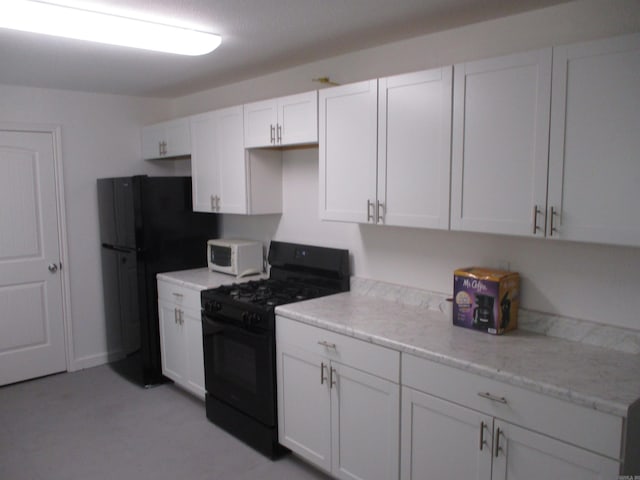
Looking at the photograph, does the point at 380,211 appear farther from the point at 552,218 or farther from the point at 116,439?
the point at 116,439

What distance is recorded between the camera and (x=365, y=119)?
8.59 ft

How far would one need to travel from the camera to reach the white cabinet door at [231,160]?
344cm

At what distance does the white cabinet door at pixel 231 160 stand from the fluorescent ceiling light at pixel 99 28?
0.76 m

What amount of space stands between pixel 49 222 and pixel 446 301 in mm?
3353

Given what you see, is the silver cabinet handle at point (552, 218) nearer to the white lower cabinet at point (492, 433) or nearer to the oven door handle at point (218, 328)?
the white lower cabinet at point (492, 433)

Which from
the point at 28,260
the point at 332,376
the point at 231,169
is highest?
the point at 231,169

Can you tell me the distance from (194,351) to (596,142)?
281cm

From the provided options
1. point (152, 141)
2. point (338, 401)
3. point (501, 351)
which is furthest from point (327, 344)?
point (152, 141)

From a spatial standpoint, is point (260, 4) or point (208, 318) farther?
point (208, 318)

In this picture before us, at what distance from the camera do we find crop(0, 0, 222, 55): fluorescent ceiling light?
2.13 meters

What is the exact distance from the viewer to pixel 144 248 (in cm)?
379

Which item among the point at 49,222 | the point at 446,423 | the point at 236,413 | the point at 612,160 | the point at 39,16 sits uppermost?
the point at 39,16

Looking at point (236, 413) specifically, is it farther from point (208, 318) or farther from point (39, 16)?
point (39, 16)

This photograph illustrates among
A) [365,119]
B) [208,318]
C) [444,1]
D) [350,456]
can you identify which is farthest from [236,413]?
[444,1]
